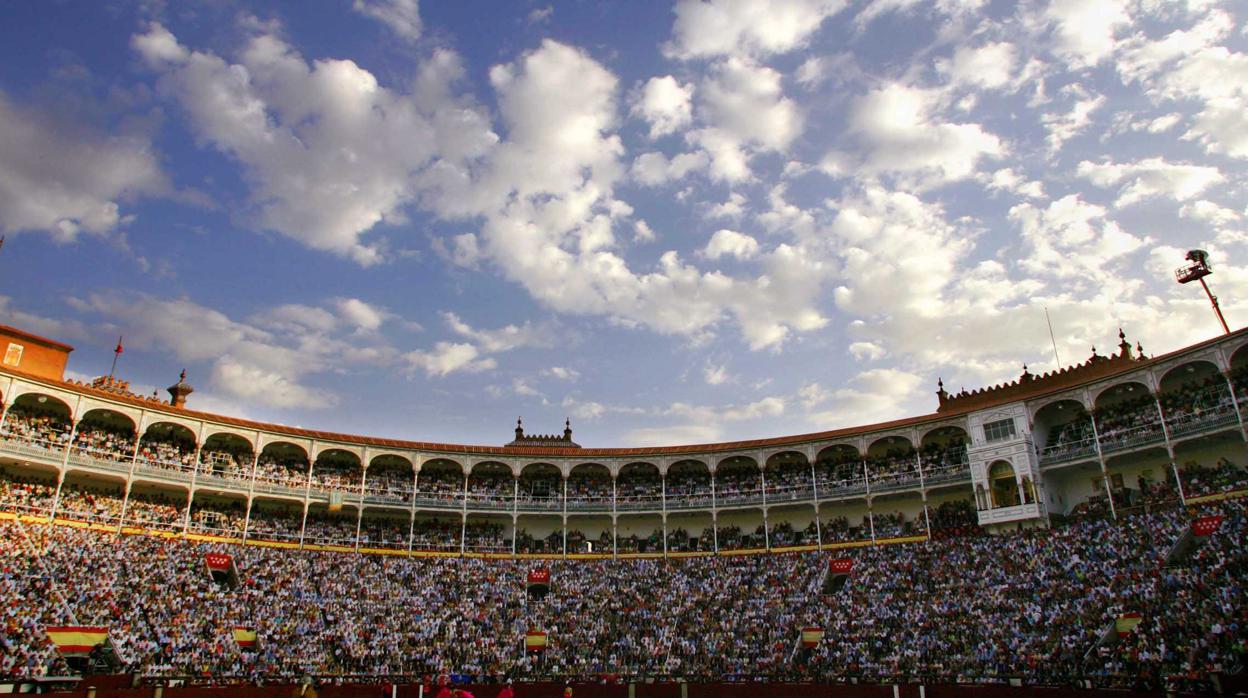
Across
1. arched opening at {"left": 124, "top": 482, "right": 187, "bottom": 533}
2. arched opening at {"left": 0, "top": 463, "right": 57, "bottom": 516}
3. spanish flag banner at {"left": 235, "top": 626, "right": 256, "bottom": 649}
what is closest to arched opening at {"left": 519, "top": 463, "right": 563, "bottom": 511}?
arched opening at {"left": 124, "top": 482, "right": 187, "bottom": 533}

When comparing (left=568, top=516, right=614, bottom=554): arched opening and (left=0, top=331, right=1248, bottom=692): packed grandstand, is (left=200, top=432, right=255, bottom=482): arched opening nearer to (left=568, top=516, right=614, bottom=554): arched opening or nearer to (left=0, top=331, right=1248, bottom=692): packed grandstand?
(left=0, top=331, right=1248, bottom=692): packed grandstand

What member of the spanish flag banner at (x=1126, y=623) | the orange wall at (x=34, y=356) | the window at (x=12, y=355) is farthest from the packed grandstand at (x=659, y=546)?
the window at (x=12, y=355)

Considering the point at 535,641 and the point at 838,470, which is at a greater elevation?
the point at 838,470

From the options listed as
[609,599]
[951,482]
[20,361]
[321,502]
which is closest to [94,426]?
[20,361]

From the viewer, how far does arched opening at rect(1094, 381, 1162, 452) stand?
39812 millimetres

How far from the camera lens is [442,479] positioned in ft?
183

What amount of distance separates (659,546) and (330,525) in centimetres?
2221

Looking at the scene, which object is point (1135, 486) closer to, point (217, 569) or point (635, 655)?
point (635, 655)

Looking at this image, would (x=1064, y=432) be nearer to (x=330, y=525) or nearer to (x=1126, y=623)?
(x=1126, y=623)

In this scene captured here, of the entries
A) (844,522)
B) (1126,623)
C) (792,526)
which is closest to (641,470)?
(792,526)

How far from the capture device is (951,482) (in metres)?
46.3

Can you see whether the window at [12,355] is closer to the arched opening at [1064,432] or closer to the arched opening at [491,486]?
the arched opening at [491,486]

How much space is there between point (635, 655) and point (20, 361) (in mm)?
36706

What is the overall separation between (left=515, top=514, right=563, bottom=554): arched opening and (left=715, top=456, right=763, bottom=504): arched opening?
11.8 meters
